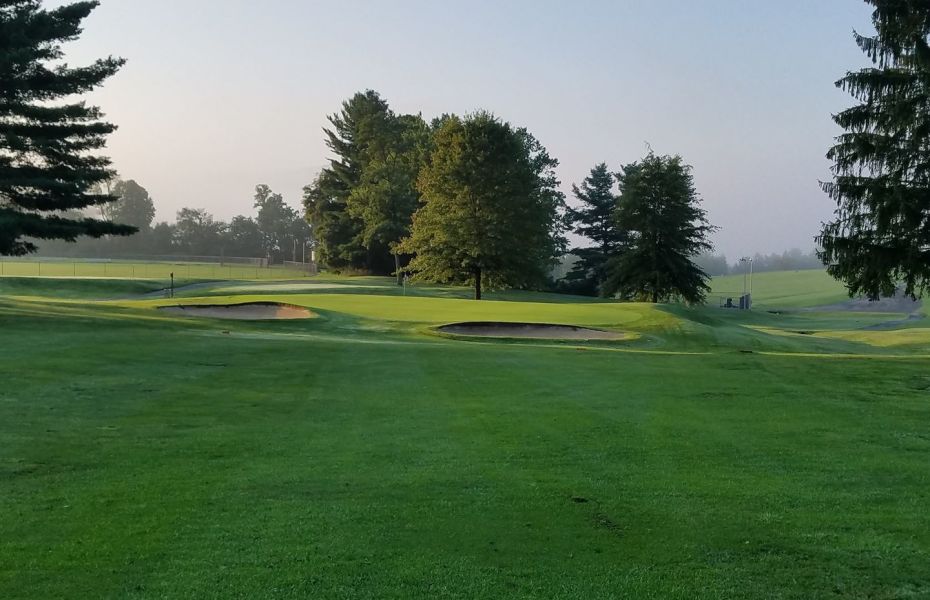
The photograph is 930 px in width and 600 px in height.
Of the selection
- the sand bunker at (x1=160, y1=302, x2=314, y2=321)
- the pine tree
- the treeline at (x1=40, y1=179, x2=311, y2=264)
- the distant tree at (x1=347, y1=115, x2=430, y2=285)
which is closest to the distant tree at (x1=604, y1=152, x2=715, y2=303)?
the distant tree at (x1=347, y1=115, x2=430, y2=285)

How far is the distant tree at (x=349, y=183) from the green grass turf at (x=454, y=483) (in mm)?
67810

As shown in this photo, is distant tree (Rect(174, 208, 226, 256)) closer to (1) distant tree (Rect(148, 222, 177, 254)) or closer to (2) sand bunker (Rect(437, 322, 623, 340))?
(1) distant tree (Rect(148, 222, 177, 254))

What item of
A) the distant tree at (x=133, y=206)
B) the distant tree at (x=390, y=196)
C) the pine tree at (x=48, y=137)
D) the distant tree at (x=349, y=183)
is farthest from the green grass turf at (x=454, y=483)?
the distant tree at (x=133, y=206)

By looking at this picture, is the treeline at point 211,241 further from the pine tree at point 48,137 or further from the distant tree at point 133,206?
the pine tree at point 48,137

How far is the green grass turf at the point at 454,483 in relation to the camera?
438 centimetres

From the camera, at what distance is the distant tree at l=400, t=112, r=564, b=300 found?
51.3 m

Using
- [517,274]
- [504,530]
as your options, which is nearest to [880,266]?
[504,530]

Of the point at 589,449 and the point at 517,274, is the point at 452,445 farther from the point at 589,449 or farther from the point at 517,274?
the point at 517,274

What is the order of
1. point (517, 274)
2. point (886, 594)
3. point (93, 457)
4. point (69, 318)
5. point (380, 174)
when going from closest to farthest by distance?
1. point (886, 594)
2. point (93, 457)
3. point (69, 318)
4. point (517, 274)
5. point (380, 174)

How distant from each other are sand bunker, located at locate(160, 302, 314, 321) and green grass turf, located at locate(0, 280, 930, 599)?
17.2 meters

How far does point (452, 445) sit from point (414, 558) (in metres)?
3.42

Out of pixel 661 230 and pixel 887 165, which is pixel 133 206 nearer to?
pixel 661 230

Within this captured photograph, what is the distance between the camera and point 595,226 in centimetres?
8288

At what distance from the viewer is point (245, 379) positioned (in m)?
13.1
